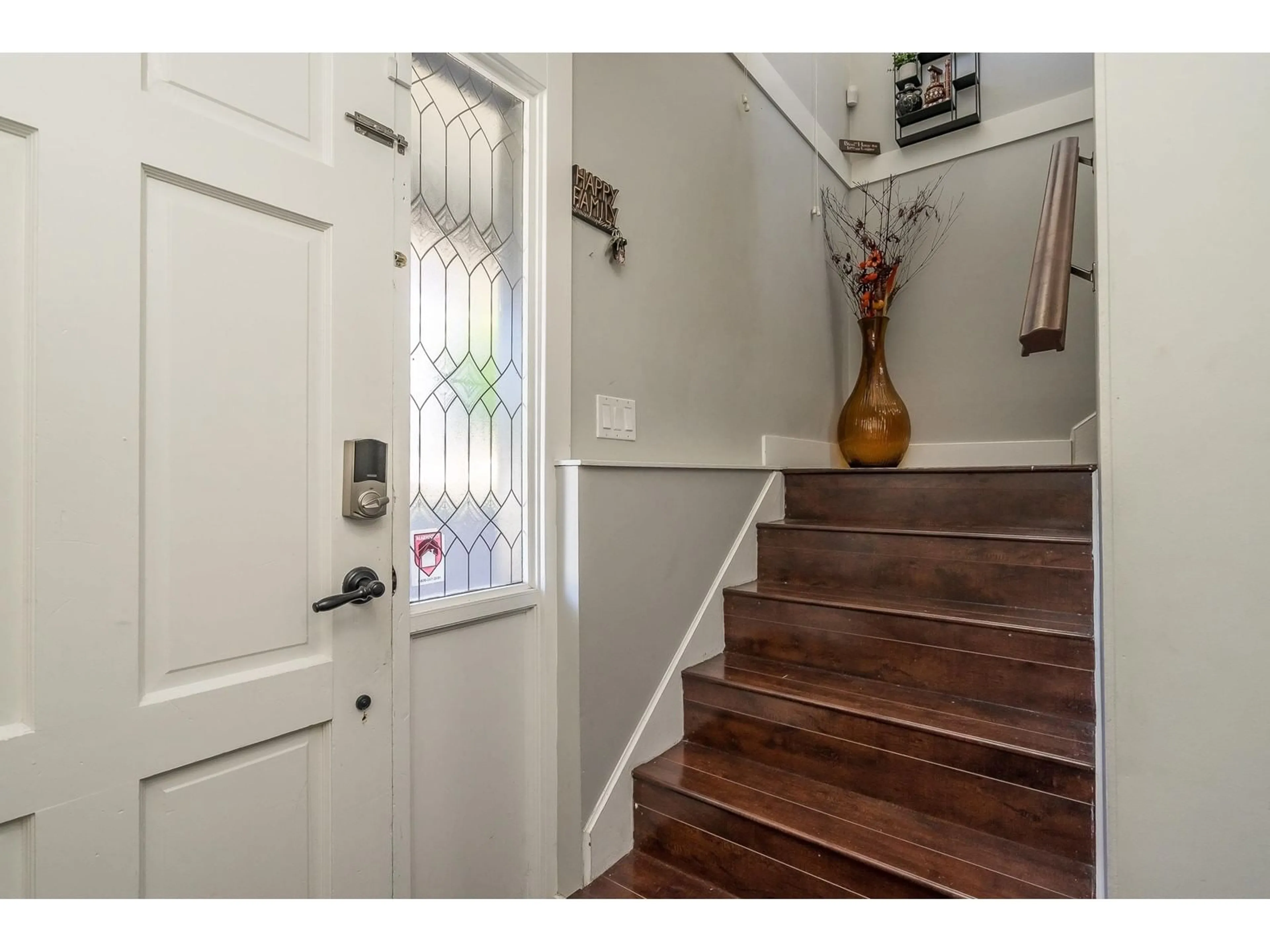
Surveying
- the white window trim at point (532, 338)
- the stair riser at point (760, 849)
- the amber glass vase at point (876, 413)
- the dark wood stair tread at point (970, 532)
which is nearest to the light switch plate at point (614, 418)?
the white window trim at point (532, 338)

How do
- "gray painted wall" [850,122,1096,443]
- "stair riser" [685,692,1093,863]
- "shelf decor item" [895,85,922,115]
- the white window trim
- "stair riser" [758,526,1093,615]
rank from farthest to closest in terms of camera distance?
"shelf decor item" [895,85,922,115] → "gray painted wall" [850,122,1096,443] → "stair riser" [758,526,1093,615] → the white window trim → "stair riser" [685,692,1093,863]

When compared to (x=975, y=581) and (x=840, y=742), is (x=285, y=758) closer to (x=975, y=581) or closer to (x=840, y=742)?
(x=840, y=742)

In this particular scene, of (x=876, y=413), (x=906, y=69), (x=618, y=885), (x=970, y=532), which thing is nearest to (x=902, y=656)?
(x=970, y=532)

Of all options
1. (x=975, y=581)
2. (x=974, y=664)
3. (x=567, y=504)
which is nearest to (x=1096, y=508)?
(x=975, y=581)

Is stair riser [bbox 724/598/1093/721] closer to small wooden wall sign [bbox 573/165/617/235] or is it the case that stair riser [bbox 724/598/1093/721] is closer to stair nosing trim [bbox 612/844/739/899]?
stair nosing trim [bbox 612/844/739/899]

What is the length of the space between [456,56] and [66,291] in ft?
3.03

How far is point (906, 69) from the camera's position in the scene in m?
3.01

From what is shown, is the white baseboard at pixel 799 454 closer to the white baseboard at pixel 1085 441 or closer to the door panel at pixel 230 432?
the white baseboard at pixel 1085 441

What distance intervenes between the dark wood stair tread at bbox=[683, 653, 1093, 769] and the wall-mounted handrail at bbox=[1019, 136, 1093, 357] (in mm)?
859

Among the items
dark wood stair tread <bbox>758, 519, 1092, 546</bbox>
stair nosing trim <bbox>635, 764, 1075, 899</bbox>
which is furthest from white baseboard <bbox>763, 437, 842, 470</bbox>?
A: stair nosing trim <bbox>635, 764, 1075, 899</bbox>

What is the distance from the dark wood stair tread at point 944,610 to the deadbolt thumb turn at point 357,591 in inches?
49.0

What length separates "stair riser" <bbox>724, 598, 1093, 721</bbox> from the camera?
1516 mm

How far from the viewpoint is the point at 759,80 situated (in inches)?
92.5

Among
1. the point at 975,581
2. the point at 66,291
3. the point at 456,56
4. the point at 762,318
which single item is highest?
the point at 456,56
